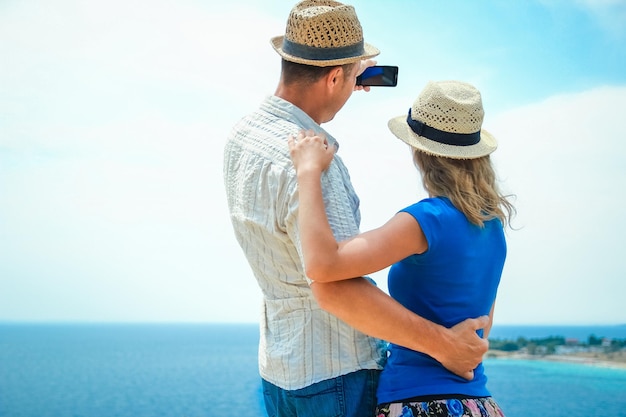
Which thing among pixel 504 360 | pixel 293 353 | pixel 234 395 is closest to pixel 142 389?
pixel 234 395

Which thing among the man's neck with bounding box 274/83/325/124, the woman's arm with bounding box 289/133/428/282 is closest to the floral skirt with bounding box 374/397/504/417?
the woman's arm with bounding box 289/133/428/282

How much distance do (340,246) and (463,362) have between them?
450mm

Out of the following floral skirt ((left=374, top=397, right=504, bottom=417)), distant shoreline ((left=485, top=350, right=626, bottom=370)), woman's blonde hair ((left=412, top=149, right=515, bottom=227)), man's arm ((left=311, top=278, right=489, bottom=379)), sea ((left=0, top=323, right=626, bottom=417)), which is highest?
woman's blonde hair ((left=412, top=149, right=515, bottom=227))

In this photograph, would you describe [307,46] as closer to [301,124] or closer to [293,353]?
[301,124]

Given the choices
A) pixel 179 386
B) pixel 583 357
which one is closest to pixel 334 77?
pixel 583 357

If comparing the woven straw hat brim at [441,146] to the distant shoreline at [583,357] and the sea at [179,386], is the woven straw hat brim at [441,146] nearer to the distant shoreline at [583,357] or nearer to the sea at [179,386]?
the sea at [179,386]

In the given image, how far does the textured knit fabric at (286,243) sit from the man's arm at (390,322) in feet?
0.37

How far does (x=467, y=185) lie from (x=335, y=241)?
443 millimetres

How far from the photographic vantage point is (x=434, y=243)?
181 centimetres

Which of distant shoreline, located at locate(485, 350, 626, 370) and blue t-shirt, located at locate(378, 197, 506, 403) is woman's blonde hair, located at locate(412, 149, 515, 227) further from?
distant shoreline, located at locate(485, 350, 626, 370)

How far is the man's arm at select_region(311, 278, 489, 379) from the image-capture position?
5.73ft

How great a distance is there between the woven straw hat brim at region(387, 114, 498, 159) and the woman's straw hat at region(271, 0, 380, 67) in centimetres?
23

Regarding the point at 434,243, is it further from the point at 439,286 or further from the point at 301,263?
the point at 301,263

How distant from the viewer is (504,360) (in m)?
61.6
